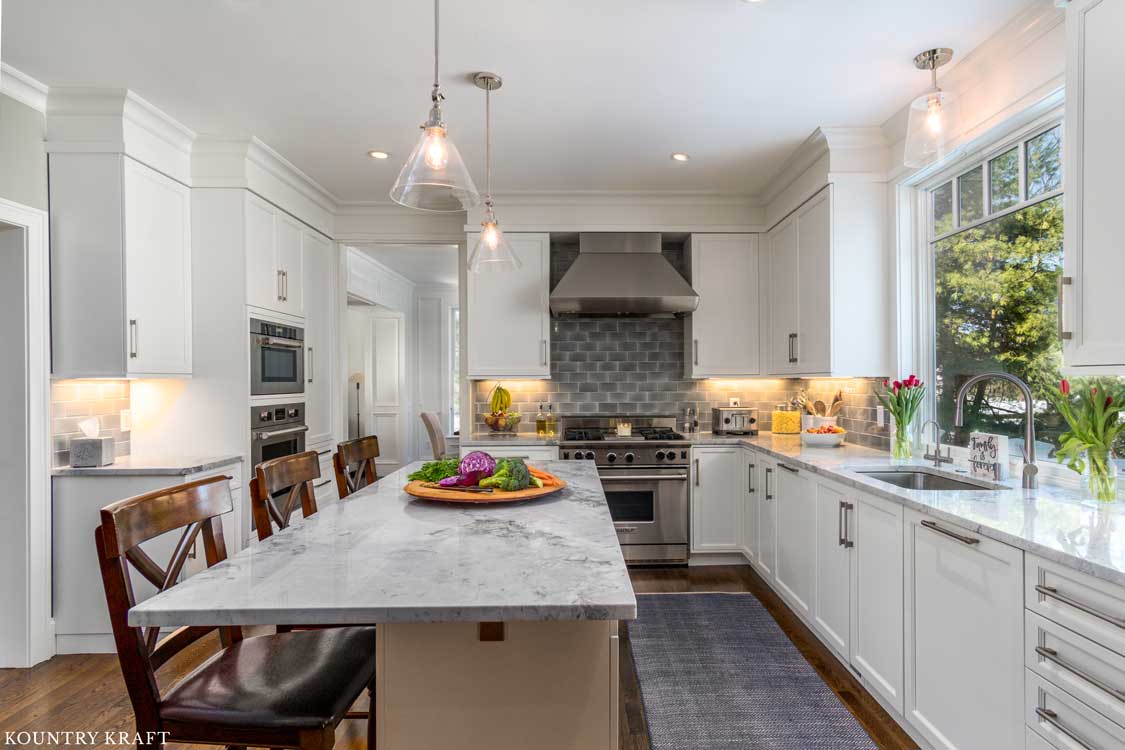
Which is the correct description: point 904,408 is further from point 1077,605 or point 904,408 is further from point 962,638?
point 1077,605

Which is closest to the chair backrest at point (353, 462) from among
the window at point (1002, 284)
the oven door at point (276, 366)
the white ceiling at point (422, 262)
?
the oven door at point (276, 366)

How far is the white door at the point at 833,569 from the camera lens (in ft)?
8.30

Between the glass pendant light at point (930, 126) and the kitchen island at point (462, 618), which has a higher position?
the glass pendant light at point (930, 126)

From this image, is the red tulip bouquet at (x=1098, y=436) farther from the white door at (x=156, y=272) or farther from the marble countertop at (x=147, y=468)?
the white door at (x=156, y=272)

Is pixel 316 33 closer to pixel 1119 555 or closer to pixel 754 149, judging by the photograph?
pixel 754 149

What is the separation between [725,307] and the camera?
4406 mm

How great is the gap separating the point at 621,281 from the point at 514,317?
0.81 meters

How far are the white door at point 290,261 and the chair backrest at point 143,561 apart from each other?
2.47 m

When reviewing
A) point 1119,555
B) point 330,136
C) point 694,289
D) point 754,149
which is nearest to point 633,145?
point 754,149

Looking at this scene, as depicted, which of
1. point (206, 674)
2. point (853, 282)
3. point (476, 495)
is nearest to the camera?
point (206, 674)

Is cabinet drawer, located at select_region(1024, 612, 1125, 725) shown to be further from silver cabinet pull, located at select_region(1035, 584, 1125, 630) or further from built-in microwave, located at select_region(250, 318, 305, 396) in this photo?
built-in microwave, located at select_region(250, 318, 305, 396)

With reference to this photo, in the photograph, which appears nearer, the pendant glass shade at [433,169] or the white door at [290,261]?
the pendant glass shade at [433,169]

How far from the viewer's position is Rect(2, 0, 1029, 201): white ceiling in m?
2.20

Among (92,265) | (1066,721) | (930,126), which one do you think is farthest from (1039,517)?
(92,265)
